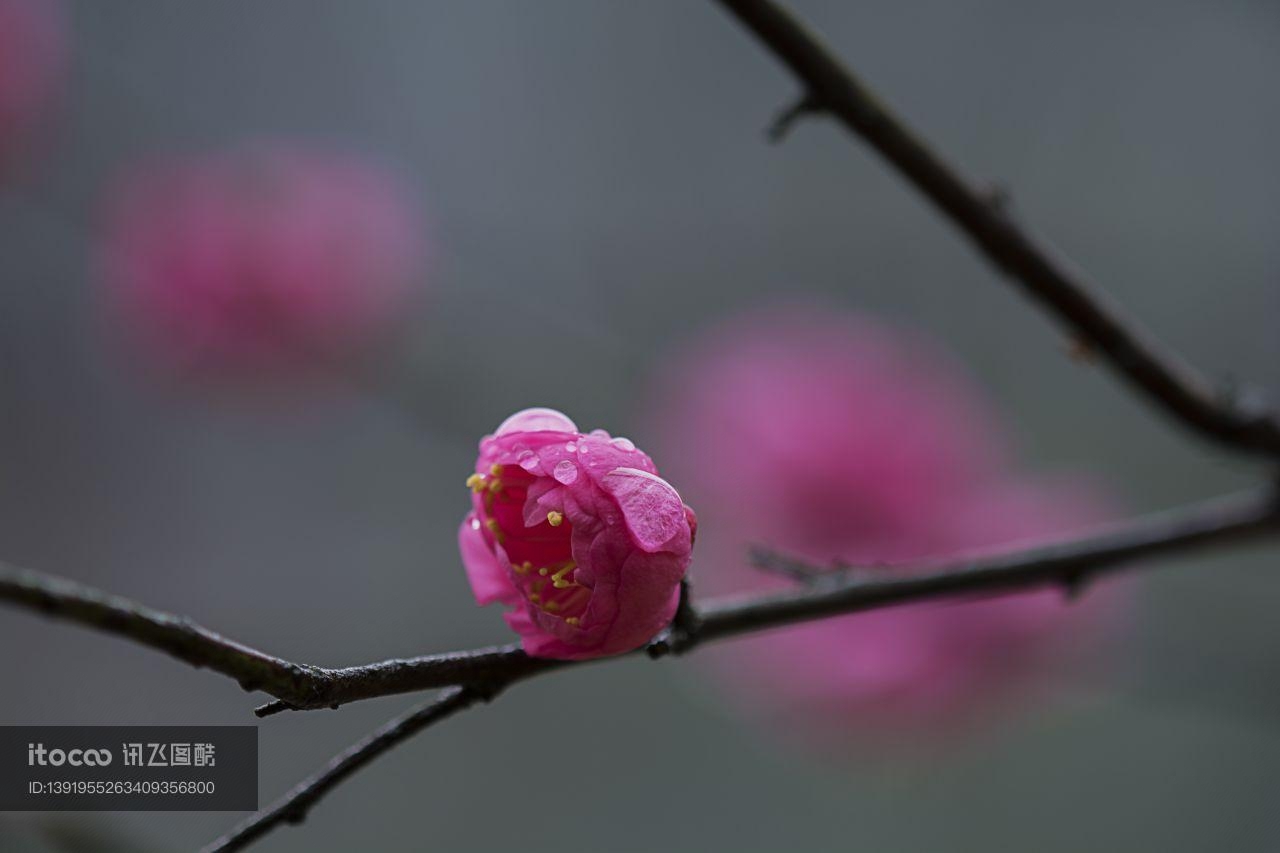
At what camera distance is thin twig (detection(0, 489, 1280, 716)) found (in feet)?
0.77

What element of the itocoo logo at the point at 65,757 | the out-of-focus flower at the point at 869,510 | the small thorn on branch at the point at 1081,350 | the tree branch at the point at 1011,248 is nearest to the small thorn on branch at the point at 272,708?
the itocoo logo at the point at 65,757

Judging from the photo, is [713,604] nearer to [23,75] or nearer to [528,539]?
[528,539]

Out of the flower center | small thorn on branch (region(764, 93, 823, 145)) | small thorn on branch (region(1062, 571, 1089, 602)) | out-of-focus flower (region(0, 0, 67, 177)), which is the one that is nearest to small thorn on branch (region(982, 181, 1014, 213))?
small thorn on branch (region(764, 93, 823, 145))

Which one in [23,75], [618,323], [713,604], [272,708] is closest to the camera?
[272,708]

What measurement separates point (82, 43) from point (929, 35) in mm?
1932

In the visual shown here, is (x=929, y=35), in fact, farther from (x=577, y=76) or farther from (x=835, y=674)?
(x=835, y=674)

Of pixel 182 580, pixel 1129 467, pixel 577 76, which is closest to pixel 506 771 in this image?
pixel 182 580

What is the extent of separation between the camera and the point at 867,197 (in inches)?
95.6

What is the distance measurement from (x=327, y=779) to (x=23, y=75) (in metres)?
1.09

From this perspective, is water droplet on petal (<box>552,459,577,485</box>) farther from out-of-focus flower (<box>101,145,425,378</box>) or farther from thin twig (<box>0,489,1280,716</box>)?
out-of-focus flower (<box>101,145,425,378</box>)

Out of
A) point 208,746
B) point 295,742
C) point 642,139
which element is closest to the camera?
point 208,746

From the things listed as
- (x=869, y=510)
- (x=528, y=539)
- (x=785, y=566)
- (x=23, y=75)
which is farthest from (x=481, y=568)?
(x=23, y=75)

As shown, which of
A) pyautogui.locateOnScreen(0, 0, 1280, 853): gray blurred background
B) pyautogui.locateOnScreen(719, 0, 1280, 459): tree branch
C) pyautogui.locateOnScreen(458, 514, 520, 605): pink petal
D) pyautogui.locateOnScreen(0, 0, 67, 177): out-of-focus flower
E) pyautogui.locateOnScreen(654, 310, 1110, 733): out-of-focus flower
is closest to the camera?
pyautogui.locateOnScreen(458, 514, 520, 605): pink petal

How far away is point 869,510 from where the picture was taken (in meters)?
0.99
